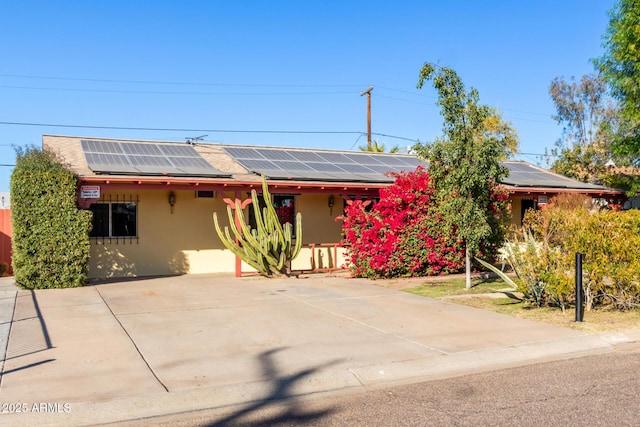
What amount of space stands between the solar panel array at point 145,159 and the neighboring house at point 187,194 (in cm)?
3

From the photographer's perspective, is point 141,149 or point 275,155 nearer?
point 141,149

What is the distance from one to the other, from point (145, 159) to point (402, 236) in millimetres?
7858

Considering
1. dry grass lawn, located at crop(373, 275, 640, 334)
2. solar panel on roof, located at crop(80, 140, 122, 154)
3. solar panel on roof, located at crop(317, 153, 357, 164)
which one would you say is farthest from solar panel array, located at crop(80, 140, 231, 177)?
dry grass lawn, located at crop(373, 275, 640, 334)

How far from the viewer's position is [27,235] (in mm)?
12977

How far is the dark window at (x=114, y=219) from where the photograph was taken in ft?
52.4

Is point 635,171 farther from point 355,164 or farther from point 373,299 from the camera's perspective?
point 373,299

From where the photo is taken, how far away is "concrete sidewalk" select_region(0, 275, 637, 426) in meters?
5.66

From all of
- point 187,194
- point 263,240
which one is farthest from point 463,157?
point 187,194

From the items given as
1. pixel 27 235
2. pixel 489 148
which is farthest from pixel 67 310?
pixel 489 148

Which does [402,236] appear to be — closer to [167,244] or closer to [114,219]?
[167,244]

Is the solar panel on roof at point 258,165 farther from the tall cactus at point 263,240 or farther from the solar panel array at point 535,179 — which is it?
the solar panel array at point 535,179

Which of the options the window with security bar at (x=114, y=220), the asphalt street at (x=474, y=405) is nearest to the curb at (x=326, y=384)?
the asphalt street at (x=474, y=405)

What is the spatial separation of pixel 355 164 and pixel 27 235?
439 inches

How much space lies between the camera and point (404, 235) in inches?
617
